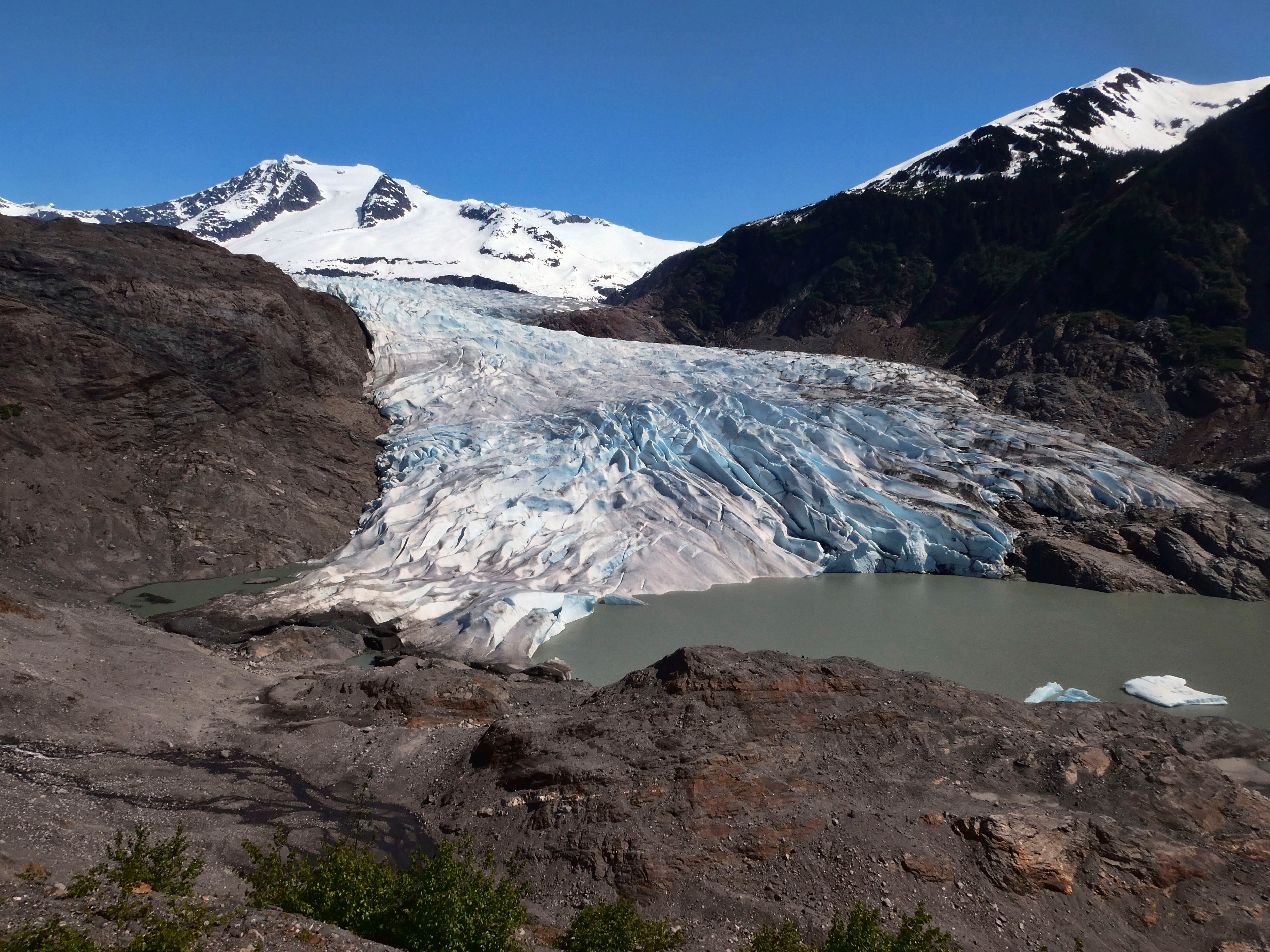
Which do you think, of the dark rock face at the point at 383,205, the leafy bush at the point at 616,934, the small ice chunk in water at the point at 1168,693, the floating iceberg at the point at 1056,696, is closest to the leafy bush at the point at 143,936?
the leafy bush at the point at 616,934

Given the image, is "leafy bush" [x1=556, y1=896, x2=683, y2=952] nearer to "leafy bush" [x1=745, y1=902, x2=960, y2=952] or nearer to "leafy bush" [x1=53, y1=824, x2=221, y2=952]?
"leafy bush" [x1=745, y1=902, x2=960, y2=952]

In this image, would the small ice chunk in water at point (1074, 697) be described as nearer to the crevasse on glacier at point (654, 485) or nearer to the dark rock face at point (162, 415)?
the crevasse on glacier at point (654, 485)

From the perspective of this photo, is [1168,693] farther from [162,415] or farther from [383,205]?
[383,205]

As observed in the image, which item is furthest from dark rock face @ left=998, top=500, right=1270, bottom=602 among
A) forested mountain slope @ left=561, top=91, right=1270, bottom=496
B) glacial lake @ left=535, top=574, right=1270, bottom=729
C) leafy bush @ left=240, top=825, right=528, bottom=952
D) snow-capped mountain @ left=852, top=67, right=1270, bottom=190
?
snow-capped mountain @ left=852, top=67, right=1270, bottom=190

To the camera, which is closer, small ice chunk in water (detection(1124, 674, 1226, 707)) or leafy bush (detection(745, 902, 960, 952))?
leafy bush (detection(745, 902, 960, 952))

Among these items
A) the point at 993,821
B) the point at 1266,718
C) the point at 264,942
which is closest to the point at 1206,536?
the point at 1266,718

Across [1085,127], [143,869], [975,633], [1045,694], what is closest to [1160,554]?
[975,633]

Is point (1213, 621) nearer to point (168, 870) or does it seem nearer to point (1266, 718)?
point (1266, 718)
